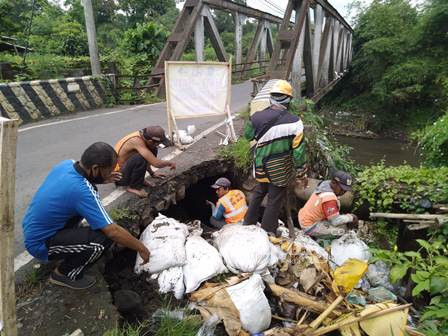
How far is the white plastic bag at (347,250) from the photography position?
3.79 meters

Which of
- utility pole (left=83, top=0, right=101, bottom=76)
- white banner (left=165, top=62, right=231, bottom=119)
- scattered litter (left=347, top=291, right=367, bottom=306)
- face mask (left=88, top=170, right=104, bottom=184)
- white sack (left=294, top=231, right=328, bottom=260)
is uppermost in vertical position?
utility pole (left=83, top=0, right=101, bottom=76)

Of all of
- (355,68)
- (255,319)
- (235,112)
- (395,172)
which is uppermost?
(355,68)

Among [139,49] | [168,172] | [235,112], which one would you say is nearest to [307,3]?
[235,112]

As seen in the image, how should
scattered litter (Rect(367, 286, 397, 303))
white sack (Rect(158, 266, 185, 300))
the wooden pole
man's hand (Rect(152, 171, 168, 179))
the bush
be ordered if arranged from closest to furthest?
the wooden pole < white sack (Rect(158, 266, 185, 300)) < scattered litter (Rect(367, 286, 397, 303)) < man's hand (Rect(152, 171, 168, 179)) < the bush

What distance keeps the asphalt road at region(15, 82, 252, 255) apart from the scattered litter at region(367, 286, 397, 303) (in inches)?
120

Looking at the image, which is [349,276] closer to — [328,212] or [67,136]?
[328,212]

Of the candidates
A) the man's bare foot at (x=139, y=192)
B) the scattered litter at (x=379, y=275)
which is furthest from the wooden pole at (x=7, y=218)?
the scattered litter at (x=379, y=275)

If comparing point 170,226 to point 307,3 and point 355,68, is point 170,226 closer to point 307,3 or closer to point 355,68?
point 307,3

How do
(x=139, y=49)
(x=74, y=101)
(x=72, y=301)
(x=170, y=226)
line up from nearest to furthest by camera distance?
(x=72, y=301) < (x=170, y=226) < (x=74, y=101) < (x=139, y=49)

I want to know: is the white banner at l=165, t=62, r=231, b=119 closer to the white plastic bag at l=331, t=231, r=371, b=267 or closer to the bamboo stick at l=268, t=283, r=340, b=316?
the white plastic bag at l=331, t=231, r=371, b=267

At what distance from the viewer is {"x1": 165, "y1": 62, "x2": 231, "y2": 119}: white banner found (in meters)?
5.21

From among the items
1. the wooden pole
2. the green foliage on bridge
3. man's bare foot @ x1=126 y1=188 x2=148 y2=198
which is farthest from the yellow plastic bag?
the green foliage on bridge

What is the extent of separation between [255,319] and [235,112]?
6260 millimetres

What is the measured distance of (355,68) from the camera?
66.6 feet
